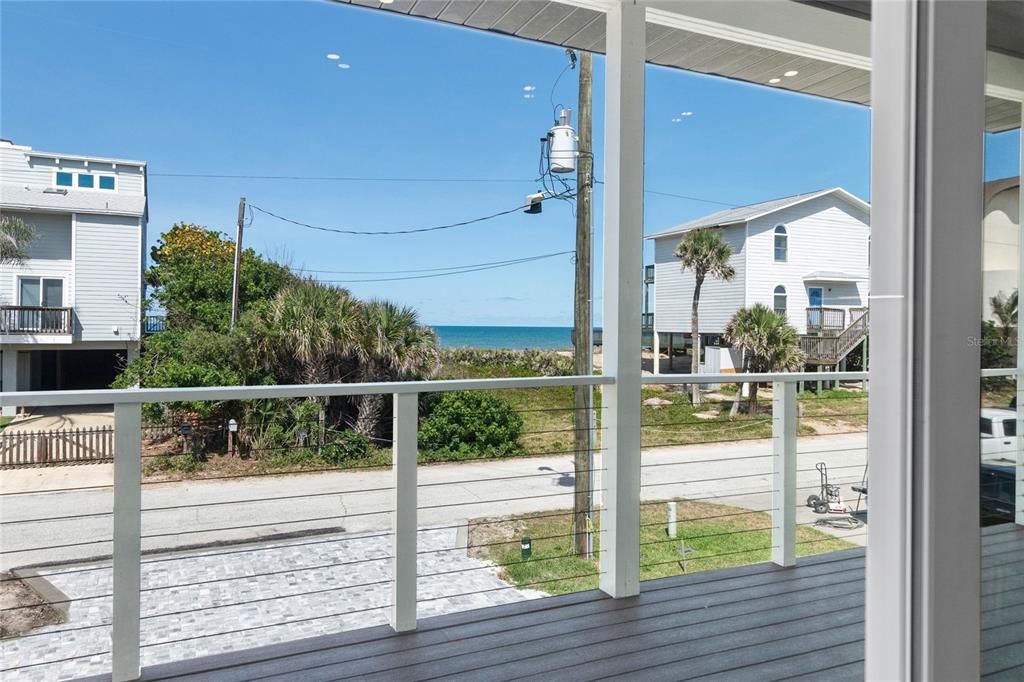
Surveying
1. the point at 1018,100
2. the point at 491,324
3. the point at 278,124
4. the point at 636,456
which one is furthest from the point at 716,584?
the point at 278,124

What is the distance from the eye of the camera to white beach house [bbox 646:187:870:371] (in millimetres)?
9188

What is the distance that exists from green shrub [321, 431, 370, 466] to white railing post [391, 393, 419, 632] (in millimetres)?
5885

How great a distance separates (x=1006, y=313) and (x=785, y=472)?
217 cm

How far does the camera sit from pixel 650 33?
108 inches

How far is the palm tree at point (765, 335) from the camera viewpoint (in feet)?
31.1

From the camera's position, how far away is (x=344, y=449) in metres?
7.88

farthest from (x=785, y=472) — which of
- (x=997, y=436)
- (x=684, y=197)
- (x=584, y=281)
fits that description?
(x=684, y=197)

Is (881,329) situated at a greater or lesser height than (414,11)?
lesser

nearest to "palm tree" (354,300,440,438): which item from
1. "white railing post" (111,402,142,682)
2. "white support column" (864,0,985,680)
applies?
"white railing post" (111,402,142,682)

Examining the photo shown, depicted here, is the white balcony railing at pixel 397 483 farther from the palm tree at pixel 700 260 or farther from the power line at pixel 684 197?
the power line at pixel 684 197

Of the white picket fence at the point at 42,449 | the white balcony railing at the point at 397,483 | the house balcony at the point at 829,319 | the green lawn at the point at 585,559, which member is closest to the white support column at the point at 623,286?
the white balcony railing at the point at 397,483

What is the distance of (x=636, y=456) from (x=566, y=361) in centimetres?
800

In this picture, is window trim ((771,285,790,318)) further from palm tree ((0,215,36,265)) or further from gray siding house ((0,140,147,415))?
palm tree ((0,215,36,265))

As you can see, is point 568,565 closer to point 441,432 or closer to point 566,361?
point 441,432
